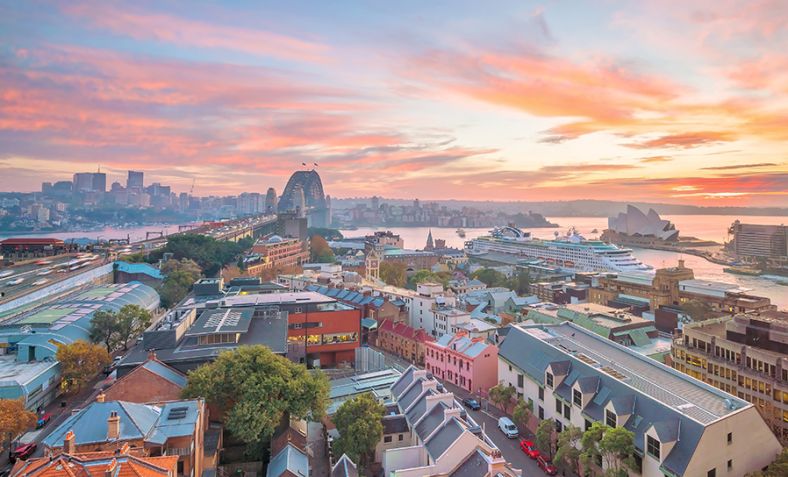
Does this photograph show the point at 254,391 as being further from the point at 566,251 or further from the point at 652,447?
the point at 566,251

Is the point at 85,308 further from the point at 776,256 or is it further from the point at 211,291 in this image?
the point at 776,256

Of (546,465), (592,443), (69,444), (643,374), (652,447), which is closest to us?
(69,444)

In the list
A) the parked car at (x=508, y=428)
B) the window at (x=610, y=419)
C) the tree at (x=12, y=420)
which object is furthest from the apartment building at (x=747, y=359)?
the tree at (x=12, y=420)

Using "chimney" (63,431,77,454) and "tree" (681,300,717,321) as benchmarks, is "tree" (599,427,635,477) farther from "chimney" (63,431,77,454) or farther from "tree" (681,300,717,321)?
"tree" (681,300,717,321)

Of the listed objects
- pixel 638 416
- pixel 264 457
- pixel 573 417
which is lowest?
pixel 264 457

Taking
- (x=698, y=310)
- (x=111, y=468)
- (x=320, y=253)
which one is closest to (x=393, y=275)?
(x=320, y=253)

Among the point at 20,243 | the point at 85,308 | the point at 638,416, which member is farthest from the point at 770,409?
the point at 20,243
